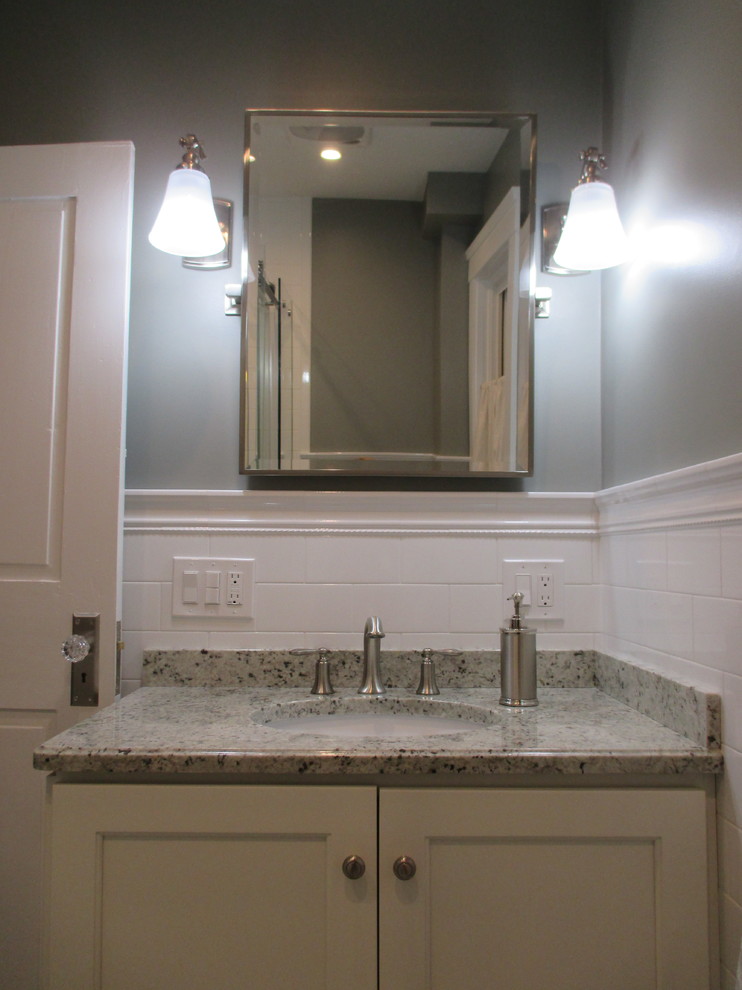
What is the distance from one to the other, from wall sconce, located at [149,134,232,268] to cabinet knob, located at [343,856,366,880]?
119 cm

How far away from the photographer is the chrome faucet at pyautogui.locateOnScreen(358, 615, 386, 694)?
147 centimetres

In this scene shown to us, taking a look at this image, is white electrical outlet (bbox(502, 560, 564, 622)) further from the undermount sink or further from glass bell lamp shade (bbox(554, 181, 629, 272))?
glass bell lamp shade (bbox(554, 181, 629, 272))

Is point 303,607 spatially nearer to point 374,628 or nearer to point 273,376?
point 374,628

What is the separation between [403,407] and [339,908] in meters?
0.98

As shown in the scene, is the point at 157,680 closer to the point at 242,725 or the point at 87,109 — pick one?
the point at 242,725

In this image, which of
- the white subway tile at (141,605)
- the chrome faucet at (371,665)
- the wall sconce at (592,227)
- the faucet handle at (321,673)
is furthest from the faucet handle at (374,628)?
the wall sconce at (592,227)

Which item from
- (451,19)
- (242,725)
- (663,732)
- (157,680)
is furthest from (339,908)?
(451,19)

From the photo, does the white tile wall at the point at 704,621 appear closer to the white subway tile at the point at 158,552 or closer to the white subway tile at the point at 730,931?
the white subway tile at the point at 730,931

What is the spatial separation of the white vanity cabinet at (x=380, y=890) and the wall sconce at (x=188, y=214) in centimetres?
105

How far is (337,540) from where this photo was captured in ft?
5.31

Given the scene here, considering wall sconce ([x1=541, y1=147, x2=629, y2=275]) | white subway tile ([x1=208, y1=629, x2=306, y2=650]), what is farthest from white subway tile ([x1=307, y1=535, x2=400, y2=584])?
wall sconce ([x1=541, y1=147, x2=629, y2=275])

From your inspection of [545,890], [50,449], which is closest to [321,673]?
[545,890]

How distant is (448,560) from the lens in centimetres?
162

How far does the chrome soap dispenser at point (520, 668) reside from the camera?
4.56 feet
